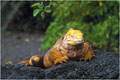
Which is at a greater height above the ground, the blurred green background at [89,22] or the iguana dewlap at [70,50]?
the blurred green background at [89,22]

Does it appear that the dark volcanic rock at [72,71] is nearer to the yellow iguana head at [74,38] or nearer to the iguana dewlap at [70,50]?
the iguana dewlap at [70,50]

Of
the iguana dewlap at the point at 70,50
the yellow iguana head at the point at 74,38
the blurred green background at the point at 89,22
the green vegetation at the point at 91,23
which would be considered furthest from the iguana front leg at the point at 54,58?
the green vegetation at the point at 91,23

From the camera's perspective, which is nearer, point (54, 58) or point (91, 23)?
point (54, 58)

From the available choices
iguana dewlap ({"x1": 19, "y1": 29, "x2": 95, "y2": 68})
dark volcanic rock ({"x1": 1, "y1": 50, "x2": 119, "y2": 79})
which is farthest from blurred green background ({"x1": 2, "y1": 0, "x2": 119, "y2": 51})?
dark volcanic rock ({"x1": 1, "y1": 50, "x2": 119, "y2": 79})

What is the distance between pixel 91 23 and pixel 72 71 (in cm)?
380

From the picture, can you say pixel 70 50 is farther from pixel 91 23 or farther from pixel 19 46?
pixel 19 46

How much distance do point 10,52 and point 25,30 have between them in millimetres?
2691

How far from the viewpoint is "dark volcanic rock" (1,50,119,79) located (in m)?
3.45

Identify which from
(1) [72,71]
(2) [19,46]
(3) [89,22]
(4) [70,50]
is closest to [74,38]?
(4) [70,50]

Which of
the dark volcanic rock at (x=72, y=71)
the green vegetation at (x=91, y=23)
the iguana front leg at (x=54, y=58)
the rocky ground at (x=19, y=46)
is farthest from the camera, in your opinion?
the rocky ground at (x=19, y=46)

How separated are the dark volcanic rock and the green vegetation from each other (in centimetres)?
268

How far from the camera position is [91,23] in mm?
7078

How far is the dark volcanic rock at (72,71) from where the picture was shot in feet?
11.3

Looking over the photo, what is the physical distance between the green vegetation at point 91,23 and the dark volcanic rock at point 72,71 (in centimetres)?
268
